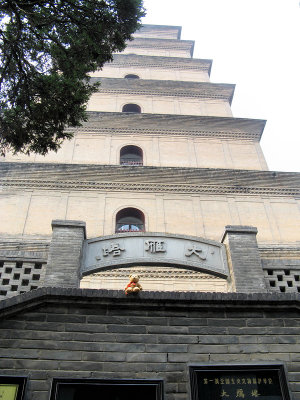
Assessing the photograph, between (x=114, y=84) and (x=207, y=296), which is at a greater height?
(x=114, y=84)

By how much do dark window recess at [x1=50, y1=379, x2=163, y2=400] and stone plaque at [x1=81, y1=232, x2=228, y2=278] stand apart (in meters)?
2.68

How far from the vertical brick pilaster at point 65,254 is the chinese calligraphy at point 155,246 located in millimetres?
1101

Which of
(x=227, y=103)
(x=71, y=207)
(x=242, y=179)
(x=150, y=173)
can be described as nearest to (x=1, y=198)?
(x=71, y=207)

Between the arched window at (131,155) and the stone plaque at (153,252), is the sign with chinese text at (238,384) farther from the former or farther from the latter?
the arched window at (131,155)

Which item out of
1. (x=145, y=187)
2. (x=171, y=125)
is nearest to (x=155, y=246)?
(x=145, y=187)

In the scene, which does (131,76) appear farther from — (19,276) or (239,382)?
(239,382)

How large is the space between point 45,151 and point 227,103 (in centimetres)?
1127

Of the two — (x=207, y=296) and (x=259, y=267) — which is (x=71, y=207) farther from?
(x=207, y=296)

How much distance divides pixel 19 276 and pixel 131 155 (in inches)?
328

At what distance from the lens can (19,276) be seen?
6.60m

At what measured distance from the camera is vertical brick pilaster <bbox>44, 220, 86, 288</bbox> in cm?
672

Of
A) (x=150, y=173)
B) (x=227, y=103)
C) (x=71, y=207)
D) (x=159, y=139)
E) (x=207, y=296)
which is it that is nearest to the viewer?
(x=207, y=296)

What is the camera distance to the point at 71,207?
37.2 ft

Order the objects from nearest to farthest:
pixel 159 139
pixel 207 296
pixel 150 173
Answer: pixel 207 296
pixel 150 173
pixel 159 139
